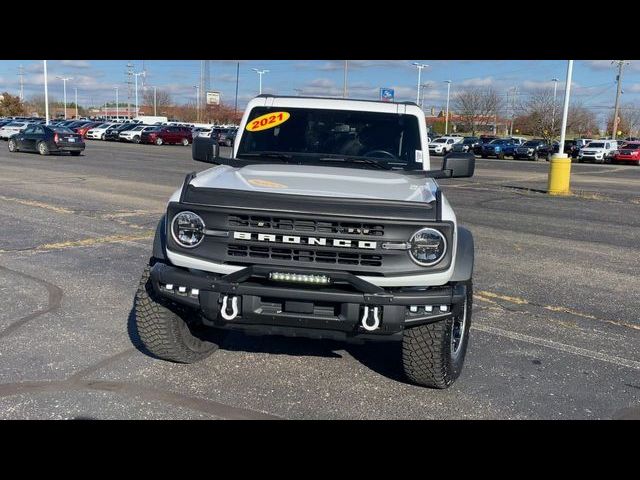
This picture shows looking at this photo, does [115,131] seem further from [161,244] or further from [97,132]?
[161,244]

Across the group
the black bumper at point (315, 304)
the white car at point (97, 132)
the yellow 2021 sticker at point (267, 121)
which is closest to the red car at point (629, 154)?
the white car at point (97, 132)

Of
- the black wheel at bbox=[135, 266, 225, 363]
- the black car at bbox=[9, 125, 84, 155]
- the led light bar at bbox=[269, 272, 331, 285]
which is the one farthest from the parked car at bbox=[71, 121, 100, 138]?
the led light bar at bbox=[269, 272, 331, 285]

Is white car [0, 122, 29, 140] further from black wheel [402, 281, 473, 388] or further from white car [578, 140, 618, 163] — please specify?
black wheel [402, 281, 473, 388]

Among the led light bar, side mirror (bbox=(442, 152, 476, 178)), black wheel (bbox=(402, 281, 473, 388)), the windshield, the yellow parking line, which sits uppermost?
the windshield

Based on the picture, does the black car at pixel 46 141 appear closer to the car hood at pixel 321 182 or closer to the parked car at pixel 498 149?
the car hood at pixel 321 182

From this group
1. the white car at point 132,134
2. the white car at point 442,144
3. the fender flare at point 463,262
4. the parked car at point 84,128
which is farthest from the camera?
the parked car at point 84,128

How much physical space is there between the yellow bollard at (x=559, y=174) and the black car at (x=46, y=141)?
20898 mm

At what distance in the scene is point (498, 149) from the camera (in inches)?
1924

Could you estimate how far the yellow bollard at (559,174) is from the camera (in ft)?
61.4

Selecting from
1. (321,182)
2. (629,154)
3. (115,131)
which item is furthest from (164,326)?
(115,131)

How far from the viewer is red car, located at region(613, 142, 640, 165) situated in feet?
147

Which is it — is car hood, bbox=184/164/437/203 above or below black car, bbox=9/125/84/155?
above

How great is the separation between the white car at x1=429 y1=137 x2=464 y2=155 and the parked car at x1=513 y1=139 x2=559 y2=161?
5.09 meters

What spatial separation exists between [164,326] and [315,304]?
46.8 inches
